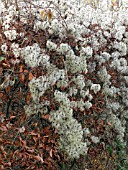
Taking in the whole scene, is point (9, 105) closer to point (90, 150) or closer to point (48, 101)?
point (48, 101)

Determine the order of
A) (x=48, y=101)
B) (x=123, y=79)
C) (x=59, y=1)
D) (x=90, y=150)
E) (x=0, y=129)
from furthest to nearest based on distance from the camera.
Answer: (x=123, y=79), (x=90, y=150), (x=59, y=1), (x=48, y=101), (x=0, y=129)

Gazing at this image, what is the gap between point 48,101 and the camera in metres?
3.61

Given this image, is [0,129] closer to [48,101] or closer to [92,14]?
[48,101]

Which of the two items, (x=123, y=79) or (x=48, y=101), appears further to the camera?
(x=123, y=79)

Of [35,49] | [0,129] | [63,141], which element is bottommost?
[63,141]

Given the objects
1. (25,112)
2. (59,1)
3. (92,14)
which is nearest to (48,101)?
(25,112)

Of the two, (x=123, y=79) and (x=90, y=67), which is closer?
(x=90, y=67)

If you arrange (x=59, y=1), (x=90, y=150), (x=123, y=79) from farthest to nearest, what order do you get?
(x=123, y=79)
(x=90, y=150)
(x=59, y=1)

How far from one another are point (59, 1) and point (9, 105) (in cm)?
132

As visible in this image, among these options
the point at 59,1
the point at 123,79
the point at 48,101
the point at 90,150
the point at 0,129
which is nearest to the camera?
the point at 0,129

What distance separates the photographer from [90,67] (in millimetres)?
4422

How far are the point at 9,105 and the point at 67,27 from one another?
94 cm

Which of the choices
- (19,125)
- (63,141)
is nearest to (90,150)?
(63,141)

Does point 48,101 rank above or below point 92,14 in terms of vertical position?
below
